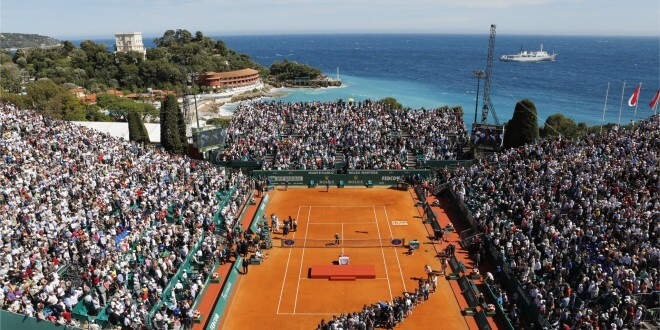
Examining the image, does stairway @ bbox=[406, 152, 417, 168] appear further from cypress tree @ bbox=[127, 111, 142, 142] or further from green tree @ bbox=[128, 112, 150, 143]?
cypress tree @ bbox=[127, 111, 142, 142]

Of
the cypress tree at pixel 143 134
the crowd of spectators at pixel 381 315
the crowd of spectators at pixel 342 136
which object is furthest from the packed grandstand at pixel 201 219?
the cypress tree at pixel 143 134

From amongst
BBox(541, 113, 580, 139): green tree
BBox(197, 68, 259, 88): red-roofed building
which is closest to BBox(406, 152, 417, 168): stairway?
BBox(541, 113, 580, 139): green tree

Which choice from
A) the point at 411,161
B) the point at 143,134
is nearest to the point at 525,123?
the point at 411,161

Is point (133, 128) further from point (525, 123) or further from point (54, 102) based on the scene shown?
point (525, 123)

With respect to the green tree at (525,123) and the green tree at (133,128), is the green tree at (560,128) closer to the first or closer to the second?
the green tree at (525,123)

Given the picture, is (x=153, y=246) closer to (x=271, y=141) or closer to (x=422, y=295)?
(x=422, y=295)

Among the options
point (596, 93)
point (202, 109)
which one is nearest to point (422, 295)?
point (202, 109)

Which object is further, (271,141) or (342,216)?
(271,141)
